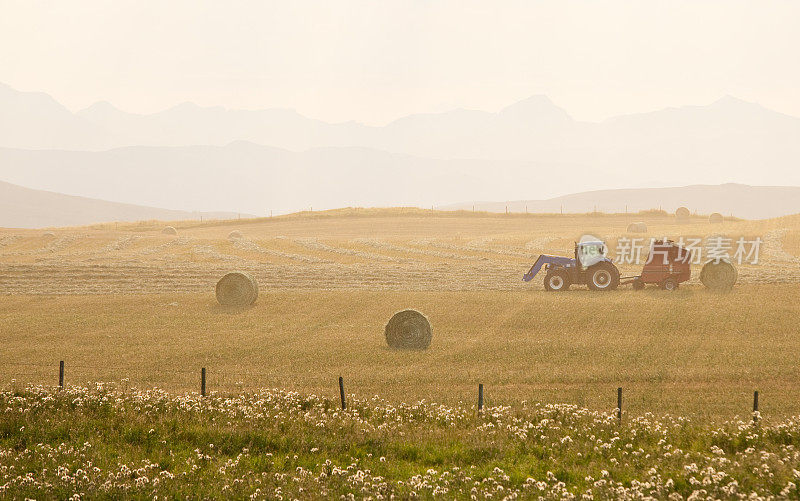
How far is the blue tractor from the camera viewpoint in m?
34.1

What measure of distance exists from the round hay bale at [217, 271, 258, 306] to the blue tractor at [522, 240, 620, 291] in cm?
1224

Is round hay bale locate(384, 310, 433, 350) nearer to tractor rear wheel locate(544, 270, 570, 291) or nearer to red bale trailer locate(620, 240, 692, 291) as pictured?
tractor rear wheel locate(544, 270, 570, 291)

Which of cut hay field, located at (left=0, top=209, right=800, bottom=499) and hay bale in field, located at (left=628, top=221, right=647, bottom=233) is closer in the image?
cut hay field, located at (left=0, top=209, right=800, bottom=499)

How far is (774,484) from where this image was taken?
35.8 ft

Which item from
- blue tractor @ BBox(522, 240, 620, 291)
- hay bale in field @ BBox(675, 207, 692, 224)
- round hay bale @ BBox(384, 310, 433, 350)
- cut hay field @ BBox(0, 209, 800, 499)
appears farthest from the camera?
hay bale in field @ BBox(675, 207, 692, 224)

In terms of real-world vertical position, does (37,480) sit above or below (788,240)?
below

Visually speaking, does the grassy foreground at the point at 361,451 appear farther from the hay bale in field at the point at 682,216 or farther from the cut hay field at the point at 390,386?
the hay bale in field at the point at 682,216

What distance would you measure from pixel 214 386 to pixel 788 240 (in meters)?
46.3

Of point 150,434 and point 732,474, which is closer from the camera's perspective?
point 732,474

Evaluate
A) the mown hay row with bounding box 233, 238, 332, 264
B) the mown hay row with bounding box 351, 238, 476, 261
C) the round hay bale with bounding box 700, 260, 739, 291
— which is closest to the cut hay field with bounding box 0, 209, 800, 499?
the round hay bale with bounding box 700, 260, 739, 291

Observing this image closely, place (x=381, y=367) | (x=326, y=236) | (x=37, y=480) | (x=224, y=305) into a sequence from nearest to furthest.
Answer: (x=37, y=480) < (x=381, y=367) < (x=224, y=305) < (x=326, y=236)

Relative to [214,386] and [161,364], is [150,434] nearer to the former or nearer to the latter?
[214,386]

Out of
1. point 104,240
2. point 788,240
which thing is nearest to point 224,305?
point 104,240

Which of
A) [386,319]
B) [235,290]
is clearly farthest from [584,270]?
[235,290]
